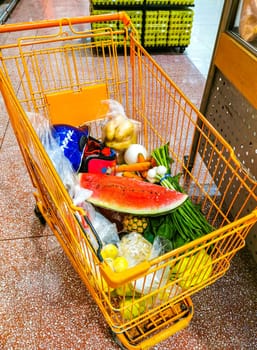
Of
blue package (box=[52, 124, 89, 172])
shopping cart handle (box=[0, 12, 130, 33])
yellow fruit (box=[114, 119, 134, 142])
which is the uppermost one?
shopping cart handle (box=[0, 12, 130, 33])

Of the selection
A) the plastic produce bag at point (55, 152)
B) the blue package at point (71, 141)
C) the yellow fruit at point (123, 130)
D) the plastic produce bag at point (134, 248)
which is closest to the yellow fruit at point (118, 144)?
the yellow fruit at point (123, 130)

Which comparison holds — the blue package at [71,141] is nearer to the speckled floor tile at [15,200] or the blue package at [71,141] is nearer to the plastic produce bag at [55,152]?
the plastic produce bag at [55,152]

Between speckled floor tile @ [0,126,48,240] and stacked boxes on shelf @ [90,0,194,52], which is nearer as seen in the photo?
speckled floor tile @ [0,126,48,240]

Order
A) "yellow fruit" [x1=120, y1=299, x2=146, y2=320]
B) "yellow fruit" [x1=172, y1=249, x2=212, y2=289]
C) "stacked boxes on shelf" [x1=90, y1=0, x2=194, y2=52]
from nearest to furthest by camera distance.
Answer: "yellow fruit" [x1=172, y1=249, x2=212, y2=289], "yellow fruit" [x1=120, y1=299, x2=146, y2=320], "stacked boxes on shelf" [x1=90, y1=0, x2=194, y2=52]

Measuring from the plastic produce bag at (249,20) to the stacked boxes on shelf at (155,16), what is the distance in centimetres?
216

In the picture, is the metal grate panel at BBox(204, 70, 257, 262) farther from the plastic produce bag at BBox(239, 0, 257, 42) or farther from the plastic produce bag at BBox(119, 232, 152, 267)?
the plastic produce bag at BBox(119, 232, 152, 267)

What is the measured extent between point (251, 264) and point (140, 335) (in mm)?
599

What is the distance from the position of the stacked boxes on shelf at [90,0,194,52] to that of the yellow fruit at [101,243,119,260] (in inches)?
102

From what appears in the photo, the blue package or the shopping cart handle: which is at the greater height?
the shopping cart handle

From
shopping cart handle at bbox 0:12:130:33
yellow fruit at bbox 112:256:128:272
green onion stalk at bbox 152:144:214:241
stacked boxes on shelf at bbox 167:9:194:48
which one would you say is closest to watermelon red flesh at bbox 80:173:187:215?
green onion stalk at bbox 152:144:214:241

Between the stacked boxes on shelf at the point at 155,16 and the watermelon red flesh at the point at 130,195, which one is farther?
the stacked boxes on shelf at the point at 155,16

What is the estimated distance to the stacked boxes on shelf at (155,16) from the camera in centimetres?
298

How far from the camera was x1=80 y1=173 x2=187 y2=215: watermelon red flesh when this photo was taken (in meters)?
1.07

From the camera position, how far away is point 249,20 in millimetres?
1066
